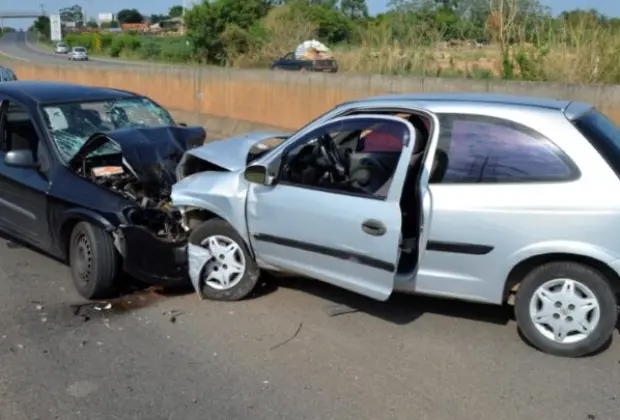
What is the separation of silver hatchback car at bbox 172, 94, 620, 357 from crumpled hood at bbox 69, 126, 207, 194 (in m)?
0.77

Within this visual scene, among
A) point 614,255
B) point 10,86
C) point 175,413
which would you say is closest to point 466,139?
point 614,255

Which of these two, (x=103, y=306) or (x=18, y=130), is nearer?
(x=103, y=306)

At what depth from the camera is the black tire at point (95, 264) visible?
542 cm

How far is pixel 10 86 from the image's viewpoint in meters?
7.12

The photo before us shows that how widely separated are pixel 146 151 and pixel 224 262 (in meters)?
1.38

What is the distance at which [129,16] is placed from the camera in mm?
181500

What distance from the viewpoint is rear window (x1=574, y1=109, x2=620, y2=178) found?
14.5 ft

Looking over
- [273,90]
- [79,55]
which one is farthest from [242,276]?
[79,55]

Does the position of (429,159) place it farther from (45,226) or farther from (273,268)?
(45,226)

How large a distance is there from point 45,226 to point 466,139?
11.9 ft

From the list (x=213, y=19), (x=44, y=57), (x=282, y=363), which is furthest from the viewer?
(x=44, y=57)

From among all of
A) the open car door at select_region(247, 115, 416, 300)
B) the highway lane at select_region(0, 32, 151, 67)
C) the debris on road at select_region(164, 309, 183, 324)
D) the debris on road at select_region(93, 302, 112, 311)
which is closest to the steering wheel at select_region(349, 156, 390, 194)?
the open car door at select_region(247, 115, 416, 300)

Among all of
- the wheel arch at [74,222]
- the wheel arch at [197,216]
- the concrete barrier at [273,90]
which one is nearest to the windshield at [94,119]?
the wheel arch at [74,222]

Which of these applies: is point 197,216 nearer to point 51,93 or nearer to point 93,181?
point 93,181
